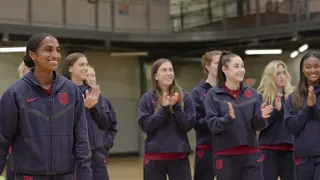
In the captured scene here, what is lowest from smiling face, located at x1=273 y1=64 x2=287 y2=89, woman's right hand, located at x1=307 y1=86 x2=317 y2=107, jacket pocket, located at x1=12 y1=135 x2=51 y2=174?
jacket pocket, located at x1=12 y1=135 x2=51 y2=174

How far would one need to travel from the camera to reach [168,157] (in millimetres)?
5059

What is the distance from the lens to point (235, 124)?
15.2 ft

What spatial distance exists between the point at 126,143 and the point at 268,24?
643 cm

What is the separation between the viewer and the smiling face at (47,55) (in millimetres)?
3170

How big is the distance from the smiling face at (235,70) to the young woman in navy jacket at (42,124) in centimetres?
206

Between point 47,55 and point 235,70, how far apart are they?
88.0 inches

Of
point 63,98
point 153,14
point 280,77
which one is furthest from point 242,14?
point 63,98

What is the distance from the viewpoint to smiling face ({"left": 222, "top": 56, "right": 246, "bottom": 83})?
478 cm

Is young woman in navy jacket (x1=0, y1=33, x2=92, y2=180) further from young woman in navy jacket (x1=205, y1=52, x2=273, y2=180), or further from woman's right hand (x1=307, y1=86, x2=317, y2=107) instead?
woman's right hand (x1=307, y1=86, x2=317, y2=107)

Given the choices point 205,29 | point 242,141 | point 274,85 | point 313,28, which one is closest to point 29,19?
point 205,29

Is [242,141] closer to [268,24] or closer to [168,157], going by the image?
[168,157]

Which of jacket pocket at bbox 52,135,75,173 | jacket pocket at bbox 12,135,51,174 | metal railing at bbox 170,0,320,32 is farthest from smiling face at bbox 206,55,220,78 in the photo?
metal railing at bbox 170,0,320,32

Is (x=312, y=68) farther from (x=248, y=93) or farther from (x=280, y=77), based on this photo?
(x=280, y=77)

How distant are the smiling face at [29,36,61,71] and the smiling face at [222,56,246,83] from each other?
215cm
